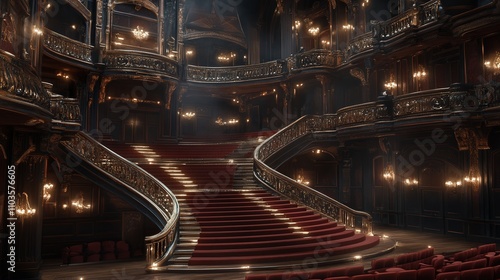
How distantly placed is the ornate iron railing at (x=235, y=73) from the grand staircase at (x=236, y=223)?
6.68m

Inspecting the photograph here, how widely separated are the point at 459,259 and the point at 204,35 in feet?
64.2

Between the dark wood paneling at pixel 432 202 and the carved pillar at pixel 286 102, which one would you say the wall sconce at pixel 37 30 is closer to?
the carved pillar at pixel 286 102

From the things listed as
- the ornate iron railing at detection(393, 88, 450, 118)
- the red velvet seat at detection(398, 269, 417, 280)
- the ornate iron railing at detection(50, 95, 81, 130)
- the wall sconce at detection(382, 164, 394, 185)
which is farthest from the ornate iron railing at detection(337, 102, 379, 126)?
the ornate iron railing at detection(50, 95, 81, 130)

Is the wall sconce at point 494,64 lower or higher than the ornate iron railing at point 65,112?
higher

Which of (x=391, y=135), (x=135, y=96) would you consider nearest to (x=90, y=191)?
(x=135, y=96)

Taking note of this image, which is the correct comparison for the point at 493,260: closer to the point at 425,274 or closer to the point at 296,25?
the point at 425,274

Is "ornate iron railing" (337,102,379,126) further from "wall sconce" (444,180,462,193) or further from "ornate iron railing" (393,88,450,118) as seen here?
"wall sconce" (444,180,462,193)

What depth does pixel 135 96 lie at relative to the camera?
21984 millimetres

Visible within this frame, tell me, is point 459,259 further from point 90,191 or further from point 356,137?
point 90,191

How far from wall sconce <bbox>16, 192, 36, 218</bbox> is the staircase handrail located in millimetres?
7746

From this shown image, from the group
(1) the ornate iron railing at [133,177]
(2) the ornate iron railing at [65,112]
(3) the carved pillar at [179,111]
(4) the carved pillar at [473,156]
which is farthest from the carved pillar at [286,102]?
(2) the ornate iron railing at [65,112]

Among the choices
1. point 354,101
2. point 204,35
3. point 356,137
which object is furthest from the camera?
point 204,35

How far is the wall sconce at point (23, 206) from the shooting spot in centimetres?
1049

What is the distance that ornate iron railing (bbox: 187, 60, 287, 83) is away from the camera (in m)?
22.8
